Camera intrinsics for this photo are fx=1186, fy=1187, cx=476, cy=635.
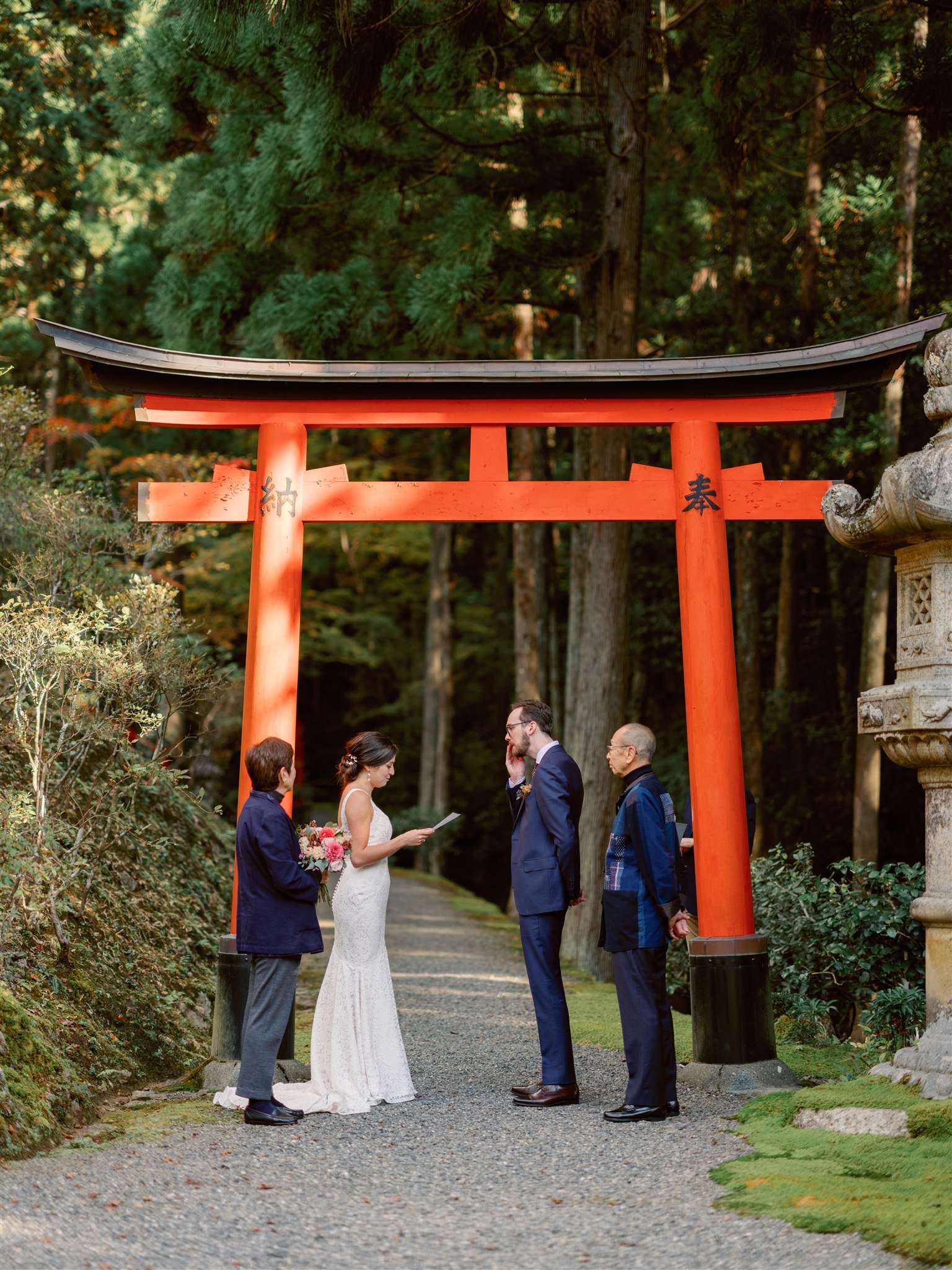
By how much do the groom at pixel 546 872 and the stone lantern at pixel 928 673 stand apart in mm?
1331

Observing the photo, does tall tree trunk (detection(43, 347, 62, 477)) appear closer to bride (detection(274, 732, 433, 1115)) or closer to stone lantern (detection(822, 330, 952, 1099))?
bride (detection(274, 732, 433, 1115))

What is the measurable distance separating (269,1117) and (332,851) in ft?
3.58

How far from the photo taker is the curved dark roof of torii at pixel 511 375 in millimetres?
6031

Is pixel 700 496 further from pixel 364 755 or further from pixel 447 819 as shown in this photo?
pixel 364 755

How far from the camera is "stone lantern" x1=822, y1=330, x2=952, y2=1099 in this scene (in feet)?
15.5

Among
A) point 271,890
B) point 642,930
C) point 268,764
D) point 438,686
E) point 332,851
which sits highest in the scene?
point 438,686

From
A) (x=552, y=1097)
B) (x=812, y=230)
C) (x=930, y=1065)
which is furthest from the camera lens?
(x=812, y=230)

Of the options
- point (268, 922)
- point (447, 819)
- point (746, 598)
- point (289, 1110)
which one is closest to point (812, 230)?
point (746, 598)

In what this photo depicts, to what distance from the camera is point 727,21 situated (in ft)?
27.6

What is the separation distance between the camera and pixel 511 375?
6176mm

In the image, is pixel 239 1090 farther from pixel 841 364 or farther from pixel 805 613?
pixel 805 613

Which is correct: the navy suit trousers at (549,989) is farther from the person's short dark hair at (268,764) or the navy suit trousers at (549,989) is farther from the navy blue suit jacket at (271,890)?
the person's short dark hair at (268,764)

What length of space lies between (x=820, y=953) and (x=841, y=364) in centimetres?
335

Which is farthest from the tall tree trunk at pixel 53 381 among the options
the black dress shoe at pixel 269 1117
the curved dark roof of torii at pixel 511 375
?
the black dress shoe at pixel 269 1117
